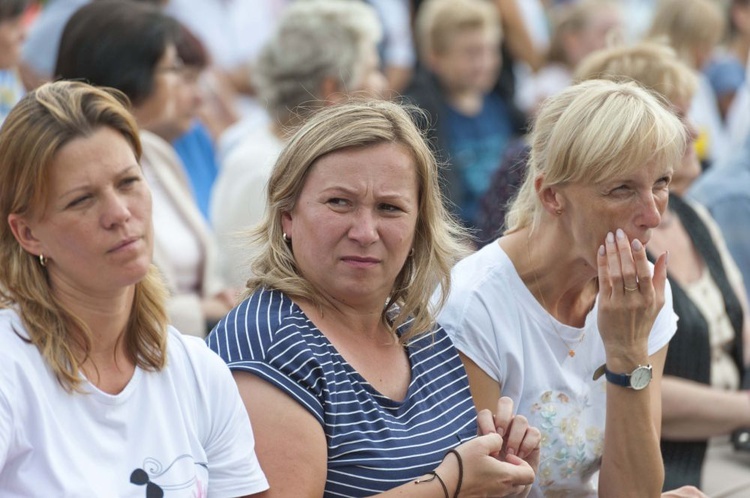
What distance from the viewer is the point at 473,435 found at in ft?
8.07

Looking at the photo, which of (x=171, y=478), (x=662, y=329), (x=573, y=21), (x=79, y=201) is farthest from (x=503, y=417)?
(x=573, y=21)

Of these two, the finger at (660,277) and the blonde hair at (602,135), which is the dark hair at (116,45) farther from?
the finger at (660,277)

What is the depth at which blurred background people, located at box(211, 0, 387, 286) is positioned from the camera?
165 inches

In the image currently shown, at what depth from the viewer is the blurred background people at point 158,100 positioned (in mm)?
3686

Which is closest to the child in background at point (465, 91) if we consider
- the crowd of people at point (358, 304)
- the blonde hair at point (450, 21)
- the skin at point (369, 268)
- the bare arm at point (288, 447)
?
the blonde hair at point (450, 21)

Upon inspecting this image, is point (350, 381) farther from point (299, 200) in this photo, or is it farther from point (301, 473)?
point (299, 200)

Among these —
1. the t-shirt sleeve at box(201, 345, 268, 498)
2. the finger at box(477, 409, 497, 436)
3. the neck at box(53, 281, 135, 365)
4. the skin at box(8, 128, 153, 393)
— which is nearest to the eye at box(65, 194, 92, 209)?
the skin at box(8, 128, 153, 393)

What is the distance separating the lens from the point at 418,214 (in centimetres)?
253

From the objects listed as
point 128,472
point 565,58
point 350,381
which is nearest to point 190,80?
point 350,381

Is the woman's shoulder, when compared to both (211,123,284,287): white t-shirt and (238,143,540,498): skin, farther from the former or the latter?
(211,123,284,287): white t-shirt

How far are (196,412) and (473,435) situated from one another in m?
0.68

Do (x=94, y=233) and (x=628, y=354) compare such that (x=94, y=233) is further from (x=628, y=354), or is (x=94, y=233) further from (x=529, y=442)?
(x=628, y=354)

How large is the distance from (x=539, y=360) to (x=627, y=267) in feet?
1.17

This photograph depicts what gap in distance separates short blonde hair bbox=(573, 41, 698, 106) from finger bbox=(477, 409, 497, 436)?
1.42 metres
